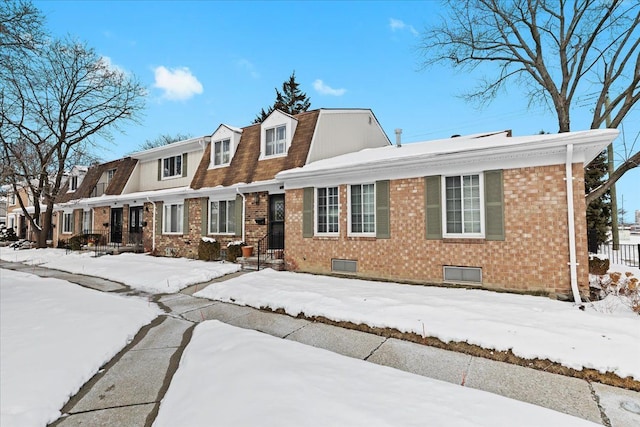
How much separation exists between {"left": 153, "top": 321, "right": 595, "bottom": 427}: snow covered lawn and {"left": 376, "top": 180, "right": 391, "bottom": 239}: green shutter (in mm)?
4804

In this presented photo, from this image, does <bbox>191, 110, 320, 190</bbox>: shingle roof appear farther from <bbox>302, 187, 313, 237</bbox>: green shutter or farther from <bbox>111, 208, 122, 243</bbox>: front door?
<bbox>111, 208, 122, 243</bbox>: front door

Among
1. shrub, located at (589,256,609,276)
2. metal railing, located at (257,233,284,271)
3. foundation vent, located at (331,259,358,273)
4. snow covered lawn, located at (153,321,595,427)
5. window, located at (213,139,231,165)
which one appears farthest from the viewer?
window, located at (213,139,231,165)

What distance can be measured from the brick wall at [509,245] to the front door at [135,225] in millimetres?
12839

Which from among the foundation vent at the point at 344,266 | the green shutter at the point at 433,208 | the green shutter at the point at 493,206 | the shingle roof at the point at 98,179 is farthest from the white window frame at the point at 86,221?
the green shutter at the point at 493,206

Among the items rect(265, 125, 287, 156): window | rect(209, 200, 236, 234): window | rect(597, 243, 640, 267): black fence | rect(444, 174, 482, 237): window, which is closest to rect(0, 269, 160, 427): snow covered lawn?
rect(209, 200, 236, 234): window

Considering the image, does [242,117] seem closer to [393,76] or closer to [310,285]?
[393,76]

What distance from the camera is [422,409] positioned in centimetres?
290

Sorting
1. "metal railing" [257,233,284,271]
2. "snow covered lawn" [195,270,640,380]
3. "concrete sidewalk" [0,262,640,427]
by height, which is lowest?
"concrete sidewalk" [0,262,640,427]

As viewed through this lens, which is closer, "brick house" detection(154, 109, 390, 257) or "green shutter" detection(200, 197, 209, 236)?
"brick house" detection(154, 109, 390, 257)

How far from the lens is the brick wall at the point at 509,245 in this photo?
648cm

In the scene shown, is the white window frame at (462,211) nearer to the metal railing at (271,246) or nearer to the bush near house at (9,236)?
the metal railing at (271,246)

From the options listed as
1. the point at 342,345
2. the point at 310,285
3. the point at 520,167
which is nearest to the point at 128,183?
the point at 310,285

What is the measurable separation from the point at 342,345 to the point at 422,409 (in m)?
1.97

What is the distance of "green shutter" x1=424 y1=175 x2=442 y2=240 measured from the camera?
305 inches
